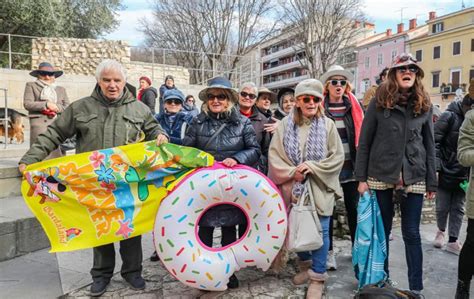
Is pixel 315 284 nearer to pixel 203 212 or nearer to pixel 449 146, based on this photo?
pixel 203 212

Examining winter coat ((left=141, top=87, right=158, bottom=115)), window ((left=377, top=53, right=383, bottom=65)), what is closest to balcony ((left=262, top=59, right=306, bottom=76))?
window ((left=377, top=53, right=383, bottom=65))

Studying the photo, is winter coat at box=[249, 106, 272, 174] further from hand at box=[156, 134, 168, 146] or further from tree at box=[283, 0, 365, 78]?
tree at box=[283, 0, 365, 78]

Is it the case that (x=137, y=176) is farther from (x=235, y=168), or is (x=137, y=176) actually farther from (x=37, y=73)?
(x=37, y=73)

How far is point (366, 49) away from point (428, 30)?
8.84 m

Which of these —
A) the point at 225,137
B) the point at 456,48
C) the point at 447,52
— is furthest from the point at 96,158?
the point at 447,52

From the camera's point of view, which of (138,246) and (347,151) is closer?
(138,246)

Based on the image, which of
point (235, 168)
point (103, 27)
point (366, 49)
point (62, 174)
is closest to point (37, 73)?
point (62, 174)

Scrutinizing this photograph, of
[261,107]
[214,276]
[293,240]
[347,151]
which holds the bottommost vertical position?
[214,276]

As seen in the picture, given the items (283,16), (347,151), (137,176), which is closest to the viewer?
(137,176)

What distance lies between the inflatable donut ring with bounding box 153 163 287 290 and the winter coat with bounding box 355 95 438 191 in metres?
0.89

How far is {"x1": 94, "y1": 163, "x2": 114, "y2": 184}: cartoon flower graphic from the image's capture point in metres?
3.24

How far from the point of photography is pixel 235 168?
3.17 m

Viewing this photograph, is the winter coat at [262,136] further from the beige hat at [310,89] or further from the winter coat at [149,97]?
the winter coat at [149,97]

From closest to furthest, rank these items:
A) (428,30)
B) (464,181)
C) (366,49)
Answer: (464,181), (428,30), (366,49)
